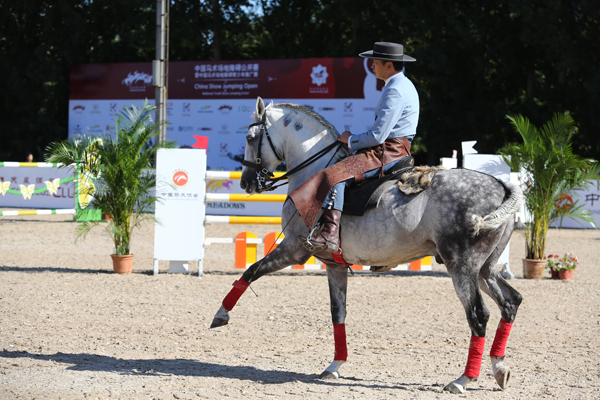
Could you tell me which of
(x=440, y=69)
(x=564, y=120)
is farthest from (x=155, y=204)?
(x=440, y=69)

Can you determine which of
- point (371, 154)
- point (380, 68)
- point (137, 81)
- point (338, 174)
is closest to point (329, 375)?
point (338, 174)

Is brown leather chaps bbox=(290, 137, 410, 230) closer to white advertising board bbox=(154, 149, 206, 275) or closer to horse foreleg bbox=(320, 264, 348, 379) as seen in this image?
horse foreleg bbox=(320, 264, 348, 379)

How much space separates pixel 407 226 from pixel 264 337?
217 cm

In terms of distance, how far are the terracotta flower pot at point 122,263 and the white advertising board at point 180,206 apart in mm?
423

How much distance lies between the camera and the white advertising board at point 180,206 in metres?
9.17

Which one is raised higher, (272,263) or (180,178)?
(180,178)

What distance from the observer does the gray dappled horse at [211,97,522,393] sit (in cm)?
422

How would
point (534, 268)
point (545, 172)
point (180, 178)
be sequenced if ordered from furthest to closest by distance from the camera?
point (534, 268) < point (545, 172) < point (180, 178)

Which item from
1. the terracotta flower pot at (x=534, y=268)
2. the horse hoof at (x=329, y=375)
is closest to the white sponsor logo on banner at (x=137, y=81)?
the terracotta flower pot at (x=534, y=268)

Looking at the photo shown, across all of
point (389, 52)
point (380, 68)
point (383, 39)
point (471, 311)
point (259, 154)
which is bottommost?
point (471, 311)

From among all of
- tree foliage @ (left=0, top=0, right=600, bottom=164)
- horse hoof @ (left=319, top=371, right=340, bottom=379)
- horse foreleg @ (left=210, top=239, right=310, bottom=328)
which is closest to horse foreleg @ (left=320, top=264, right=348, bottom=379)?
horse hoof @ (left=319, top=371, right=340, bottom=379)

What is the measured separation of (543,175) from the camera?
9.59 meters

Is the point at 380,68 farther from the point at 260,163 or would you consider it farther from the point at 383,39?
the point at 383,39

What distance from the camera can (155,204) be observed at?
9188mm
